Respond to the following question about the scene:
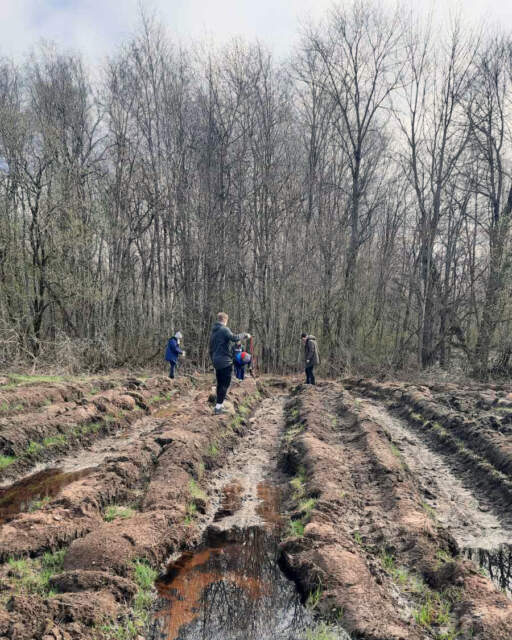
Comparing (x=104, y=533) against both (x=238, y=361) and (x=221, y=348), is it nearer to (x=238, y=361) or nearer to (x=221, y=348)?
(x=221, y=348)

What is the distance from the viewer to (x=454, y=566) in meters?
4.53

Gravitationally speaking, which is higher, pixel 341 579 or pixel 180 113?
pixel 180 113

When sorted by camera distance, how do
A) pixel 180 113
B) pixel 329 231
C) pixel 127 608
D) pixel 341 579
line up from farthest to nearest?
1. pixel 329 231
2. pixel 180 113
3. pixel 341 579
4. pixel 127 608

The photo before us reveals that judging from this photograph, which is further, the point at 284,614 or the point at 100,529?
the point at 100,529

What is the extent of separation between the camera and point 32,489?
703cm

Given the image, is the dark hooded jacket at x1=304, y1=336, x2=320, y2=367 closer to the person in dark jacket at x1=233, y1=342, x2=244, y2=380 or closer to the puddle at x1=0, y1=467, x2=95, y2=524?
the person in dark jacket at x1=233, y1=342, x2=244, y2=380

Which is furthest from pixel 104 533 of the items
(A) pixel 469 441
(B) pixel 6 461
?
(A) pixel 469 441

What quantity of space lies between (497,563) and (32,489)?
5998mm

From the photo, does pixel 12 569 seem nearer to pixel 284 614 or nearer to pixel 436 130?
pixel 284 614

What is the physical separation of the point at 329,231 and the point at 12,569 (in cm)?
2284

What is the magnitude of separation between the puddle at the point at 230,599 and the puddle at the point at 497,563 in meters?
1.97

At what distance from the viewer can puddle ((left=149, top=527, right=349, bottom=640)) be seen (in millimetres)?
3865

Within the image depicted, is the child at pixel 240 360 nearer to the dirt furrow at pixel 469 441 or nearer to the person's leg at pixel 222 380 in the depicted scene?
the dirt furrow at pixel 469 441

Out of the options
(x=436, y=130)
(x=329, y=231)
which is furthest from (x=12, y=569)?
(x=436, y=130)
